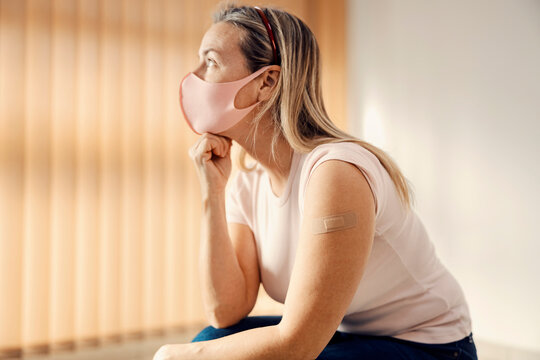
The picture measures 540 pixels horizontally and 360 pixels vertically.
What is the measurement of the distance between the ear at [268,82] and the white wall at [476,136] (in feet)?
4.34

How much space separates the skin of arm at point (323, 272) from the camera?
0.88m

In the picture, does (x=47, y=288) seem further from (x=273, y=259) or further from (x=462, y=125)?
(x=462, y=125)

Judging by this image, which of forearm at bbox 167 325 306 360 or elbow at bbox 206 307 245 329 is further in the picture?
elbow at bbox 206 307 245 329

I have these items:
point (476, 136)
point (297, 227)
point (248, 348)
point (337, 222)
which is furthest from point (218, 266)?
point (476, 136)

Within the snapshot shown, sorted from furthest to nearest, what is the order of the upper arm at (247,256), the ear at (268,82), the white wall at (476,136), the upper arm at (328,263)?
the white wall at (476,136) < the upper arm at (247,256) < the ear at (268,82) < the upper arm at (328,263)

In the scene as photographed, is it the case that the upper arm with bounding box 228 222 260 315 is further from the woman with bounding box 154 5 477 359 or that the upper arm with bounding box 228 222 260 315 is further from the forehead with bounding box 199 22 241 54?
the forehead with bounding box 199 22 241 54

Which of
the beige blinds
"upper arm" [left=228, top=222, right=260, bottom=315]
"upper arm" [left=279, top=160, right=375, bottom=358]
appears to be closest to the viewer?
"upper arm" [left=279, top=160, right=375, bottom=358]

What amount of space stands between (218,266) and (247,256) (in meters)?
0.11

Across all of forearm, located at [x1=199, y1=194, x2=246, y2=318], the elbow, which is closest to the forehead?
forearm, located at [x1=199, y1=194, x2=246, y2=318]

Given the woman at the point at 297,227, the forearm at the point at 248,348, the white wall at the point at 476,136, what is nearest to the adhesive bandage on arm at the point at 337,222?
the woman at the point at 297,227

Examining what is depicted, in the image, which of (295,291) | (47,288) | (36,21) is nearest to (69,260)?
(47,288)

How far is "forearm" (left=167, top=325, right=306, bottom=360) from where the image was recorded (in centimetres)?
90

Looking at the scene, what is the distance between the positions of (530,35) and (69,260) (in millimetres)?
2232

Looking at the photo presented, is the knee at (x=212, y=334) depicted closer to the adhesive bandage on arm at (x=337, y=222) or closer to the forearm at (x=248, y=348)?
the forearm at (x=248, y=348)
